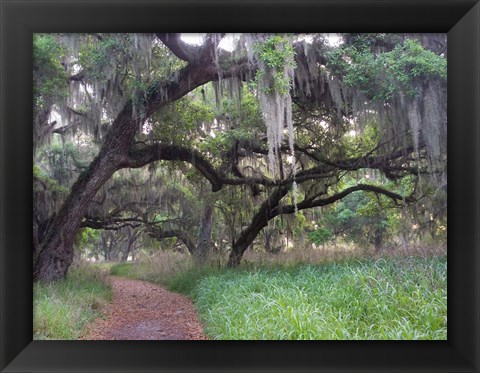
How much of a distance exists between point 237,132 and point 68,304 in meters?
3.06

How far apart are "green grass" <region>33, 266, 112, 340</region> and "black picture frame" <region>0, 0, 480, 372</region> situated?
2.53 feet

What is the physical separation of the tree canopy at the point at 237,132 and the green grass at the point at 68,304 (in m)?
0.38

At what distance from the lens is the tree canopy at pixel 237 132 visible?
4.53 metres

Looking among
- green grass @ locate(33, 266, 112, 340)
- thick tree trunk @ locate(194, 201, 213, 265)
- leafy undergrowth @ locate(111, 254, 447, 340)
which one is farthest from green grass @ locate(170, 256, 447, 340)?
thick tree trunk @ locate(194, 201, 213, 265)

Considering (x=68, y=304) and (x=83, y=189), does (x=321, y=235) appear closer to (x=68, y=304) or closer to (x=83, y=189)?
(x=83, y=189)

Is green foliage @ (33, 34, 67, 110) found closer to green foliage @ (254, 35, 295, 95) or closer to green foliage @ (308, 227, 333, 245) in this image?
green foliage @ (254, 35, 295, 95)

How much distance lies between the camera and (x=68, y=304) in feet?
13.7

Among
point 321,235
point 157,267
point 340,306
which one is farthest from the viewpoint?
point 321,235

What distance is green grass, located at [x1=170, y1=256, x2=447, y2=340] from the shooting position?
3.15m

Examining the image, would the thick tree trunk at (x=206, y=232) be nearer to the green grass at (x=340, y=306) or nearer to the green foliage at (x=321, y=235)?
the green foliage at (x=321, y=235)

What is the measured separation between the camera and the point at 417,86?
4.43 m

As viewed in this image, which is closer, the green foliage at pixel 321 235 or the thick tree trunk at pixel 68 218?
the thick tree trunk at pixel 68 218
